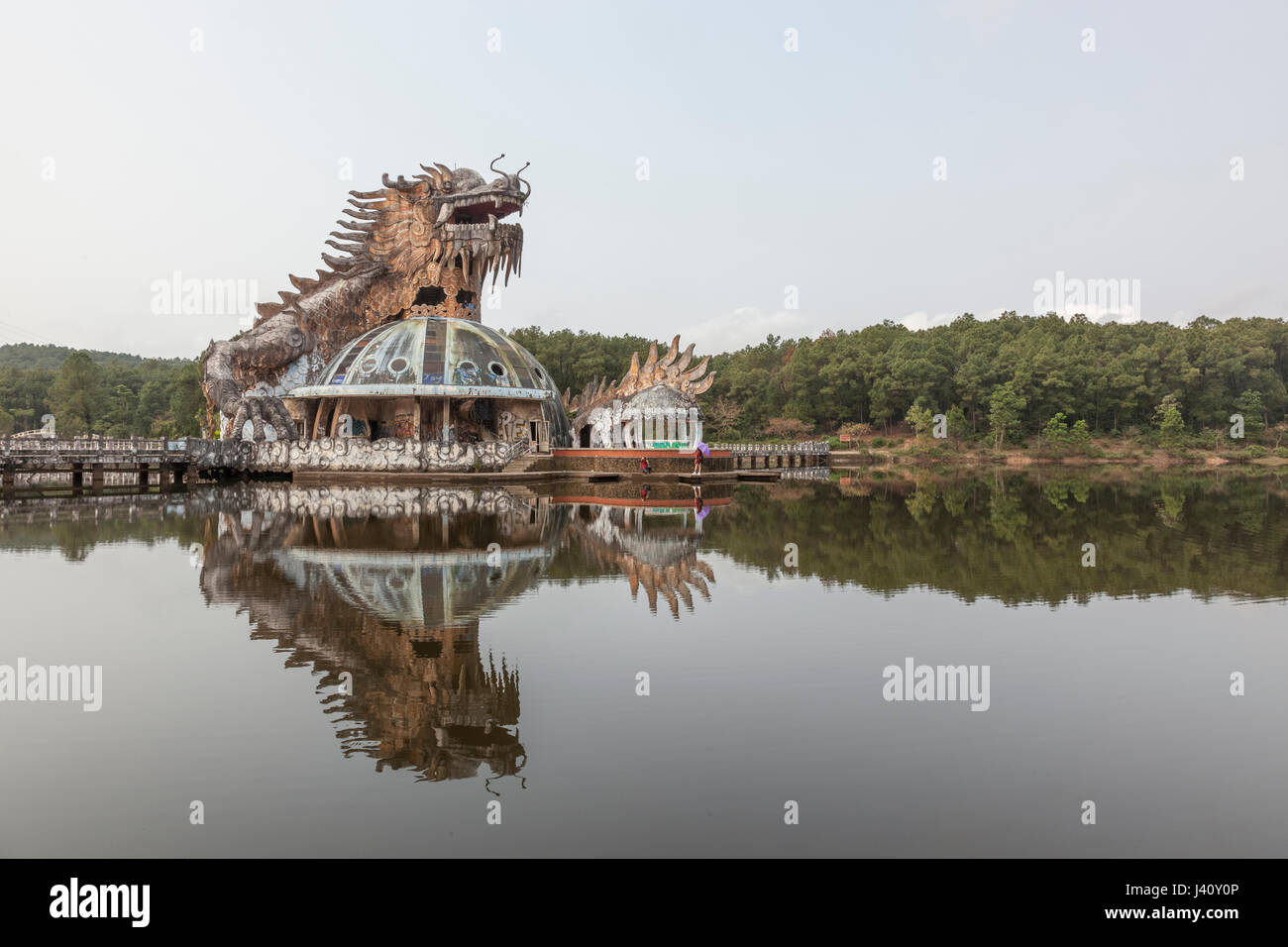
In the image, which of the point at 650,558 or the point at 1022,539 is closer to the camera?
the point at 650,558

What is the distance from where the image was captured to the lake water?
17.4 ft

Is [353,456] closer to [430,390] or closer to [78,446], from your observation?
[430,390]

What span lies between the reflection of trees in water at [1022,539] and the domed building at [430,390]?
13.5 m

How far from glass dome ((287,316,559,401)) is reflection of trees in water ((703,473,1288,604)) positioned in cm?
1365

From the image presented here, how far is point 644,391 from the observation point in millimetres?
42250

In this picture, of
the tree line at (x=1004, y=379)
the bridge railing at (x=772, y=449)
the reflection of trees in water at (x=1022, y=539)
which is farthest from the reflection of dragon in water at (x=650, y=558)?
the tree line at (x=1004, y=379)

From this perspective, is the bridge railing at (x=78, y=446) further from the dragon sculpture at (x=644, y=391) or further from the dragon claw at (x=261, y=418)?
the dragon sculpture at (x=644, y=391)

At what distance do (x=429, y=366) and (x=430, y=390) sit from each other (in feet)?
6.68

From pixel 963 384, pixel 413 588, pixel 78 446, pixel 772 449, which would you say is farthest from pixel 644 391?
pixel 963 384

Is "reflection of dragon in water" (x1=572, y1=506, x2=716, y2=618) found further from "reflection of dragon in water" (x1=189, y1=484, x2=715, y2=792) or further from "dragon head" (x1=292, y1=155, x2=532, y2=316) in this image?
"dragon head" (x1=292, y1=155, x2=532, y2=316)

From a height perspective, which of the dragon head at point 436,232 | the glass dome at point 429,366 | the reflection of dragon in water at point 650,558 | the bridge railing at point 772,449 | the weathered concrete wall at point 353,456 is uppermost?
the dragon head at point 436,232

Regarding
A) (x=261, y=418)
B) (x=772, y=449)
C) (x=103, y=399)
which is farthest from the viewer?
(x=103, y=399)

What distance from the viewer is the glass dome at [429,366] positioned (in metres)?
39.2
